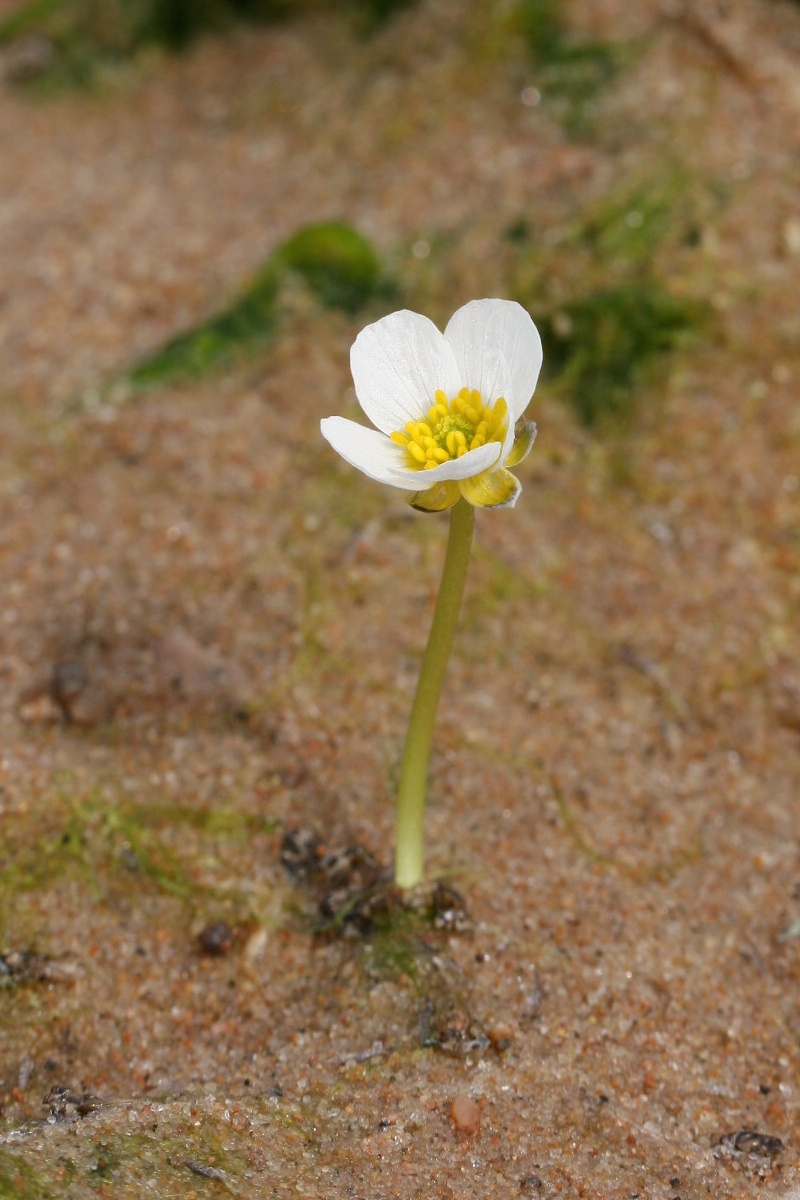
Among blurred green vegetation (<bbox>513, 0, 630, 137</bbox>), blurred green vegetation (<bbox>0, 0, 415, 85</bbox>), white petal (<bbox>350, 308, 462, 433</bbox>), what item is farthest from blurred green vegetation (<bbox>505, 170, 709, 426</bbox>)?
blurred green vegetation (<bbox>0, 0, 415, 85</bbox>)

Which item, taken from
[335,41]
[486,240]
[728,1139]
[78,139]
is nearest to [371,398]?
[728,1139]

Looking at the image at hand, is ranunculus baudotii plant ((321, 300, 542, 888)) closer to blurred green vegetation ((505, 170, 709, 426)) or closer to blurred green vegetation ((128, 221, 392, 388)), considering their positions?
blurred green vegetation ((505, 170, 709, 426))

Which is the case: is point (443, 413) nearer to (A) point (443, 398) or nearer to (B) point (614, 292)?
(A) point (443, 398)

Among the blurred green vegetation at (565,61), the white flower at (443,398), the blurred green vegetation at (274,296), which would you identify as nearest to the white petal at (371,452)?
the white flower at (443,398)

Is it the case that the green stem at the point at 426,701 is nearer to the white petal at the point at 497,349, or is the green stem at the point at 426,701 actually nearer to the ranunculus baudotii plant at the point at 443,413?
the ranunculus baudotii plant at the point at 443,413

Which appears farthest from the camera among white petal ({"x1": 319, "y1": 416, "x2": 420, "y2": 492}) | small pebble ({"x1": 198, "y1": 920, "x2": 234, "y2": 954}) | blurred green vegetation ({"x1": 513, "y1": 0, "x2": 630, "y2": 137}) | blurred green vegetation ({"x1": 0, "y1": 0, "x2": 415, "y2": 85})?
blurred green vegetation ({"x1": 0, "y1": 0, "x2": 415, "y2": 85})
